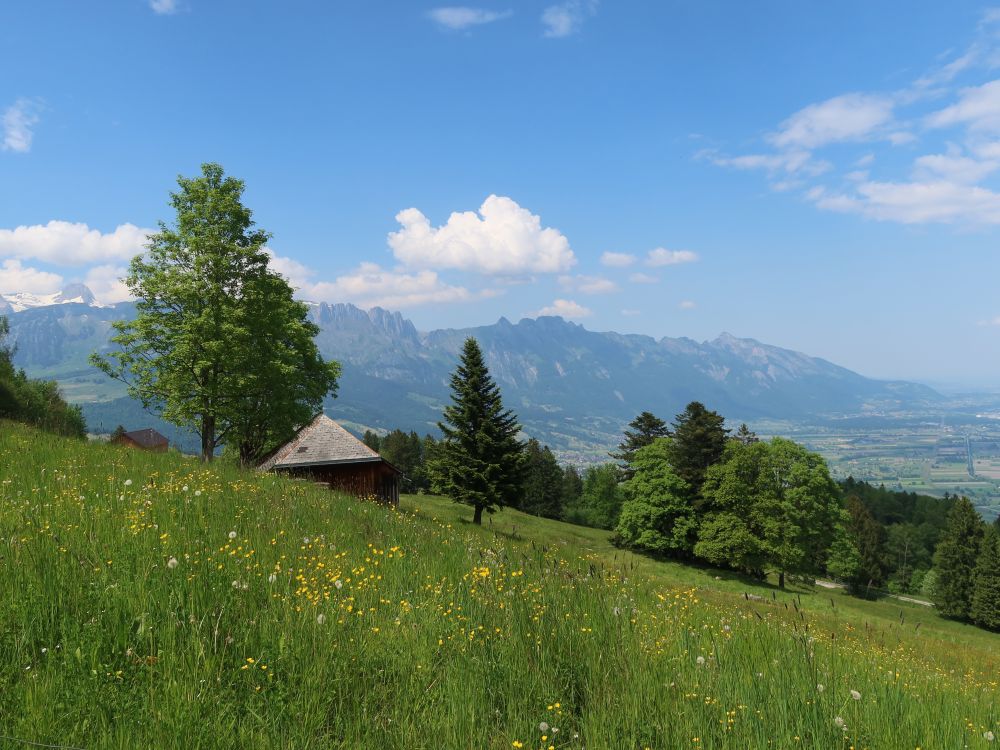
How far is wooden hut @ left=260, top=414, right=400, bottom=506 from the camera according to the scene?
33.1m

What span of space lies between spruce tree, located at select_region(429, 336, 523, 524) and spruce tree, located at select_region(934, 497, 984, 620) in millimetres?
63138

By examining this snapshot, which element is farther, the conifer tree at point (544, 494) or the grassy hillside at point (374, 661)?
the conifer tree at point (544, 494)

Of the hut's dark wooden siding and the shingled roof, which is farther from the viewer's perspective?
the hut's dark wooden siding

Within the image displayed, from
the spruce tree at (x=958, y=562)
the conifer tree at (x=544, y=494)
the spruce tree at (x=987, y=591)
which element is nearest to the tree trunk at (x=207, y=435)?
the conifer tree at (x=544, y=494)

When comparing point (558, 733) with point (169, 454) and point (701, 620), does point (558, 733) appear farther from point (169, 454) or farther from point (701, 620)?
point (169, 454)

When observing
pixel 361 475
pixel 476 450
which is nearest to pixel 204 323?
pixel 361 475

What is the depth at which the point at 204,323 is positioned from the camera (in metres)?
25.4

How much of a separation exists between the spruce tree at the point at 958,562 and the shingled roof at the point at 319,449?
7619 centimetres

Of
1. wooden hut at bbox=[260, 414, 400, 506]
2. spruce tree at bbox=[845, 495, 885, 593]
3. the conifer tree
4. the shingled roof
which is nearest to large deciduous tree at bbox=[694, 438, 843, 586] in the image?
wooden hut at bbox=[260, 414, 400, 506]

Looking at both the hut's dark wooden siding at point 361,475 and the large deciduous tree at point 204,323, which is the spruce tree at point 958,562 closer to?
the hut's dark wooden siding at point 361,475

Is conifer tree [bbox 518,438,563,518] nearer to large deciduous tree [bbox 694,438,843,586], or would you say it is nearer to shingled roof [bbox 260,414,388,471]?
large deciduous tree [bbox 694,438,843,586]

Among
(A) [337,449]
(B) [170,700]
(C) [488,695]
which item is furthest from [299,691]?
(A) [337,449]

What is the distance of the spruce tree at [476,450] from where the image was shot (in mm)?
42812

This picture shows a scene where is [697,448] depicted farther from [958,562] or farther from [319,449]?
[958,562]
